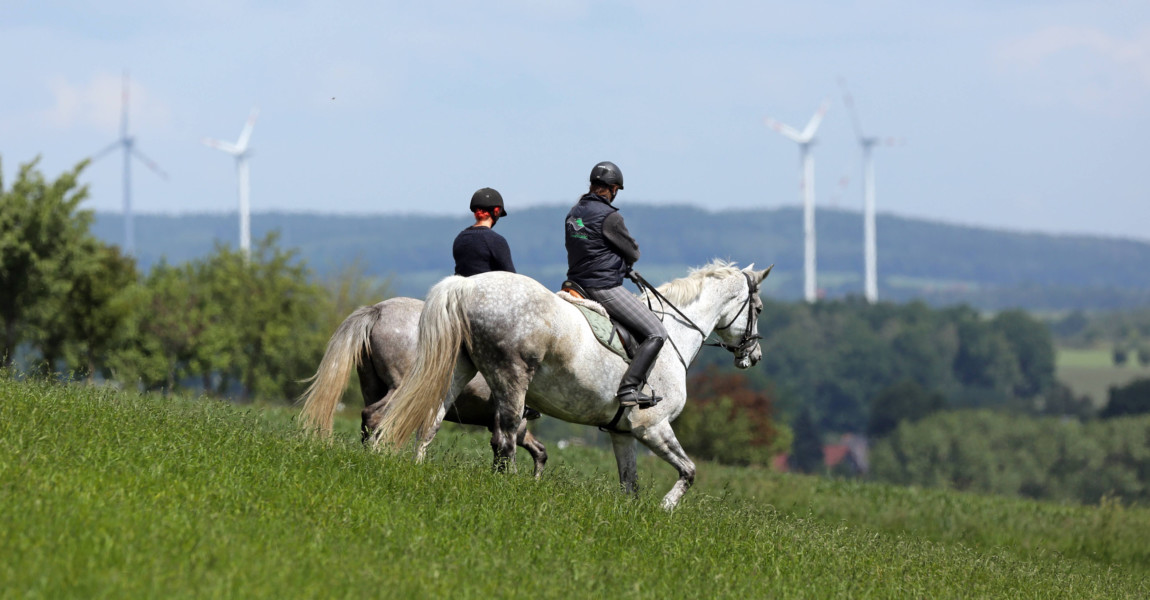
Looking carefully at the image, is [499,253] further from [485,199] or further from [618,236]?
[618,236]

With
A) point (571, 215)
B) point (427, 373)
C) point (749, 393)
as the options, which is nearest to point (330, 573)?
point (427, 373)

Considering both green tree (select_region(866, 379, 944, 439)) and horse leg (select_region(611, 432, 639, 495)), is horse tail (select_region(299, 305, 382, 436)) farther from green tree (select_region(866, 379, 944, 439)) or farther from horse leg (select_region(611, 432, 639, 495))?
green tree (select_region(866, 379, 944, 439))

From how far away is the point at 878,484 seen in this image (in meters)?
26.2

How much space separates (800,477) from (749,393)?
52966 millimetres

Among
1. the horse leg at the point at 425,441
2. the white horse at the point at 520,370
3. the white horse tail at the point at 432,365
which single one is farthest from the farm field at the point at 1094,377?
the white horse tail at the point at 432,365

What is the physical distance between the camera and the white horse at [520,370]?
9672 mm

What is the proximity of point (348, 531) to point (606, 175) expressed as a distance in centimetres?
467

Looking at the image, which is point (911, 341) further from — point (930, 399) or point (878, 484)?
point (878, 484)

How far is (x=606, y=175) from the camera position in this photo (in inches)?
424


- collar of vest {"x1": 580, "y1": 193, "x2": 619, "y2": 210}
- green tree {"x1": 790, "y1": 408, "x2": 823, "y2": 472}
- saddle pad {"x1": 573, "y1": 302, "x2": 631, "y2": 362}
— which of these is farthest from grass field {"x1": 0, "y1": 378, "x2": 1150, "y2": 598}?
green tree {"x1": 790, "y1": 408, "x2": 823, "y2": 472}

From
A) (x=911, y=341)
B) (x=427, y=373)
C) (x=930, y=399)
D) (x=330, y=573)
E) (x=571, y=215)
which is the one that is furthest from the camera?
(x=911, y=341)

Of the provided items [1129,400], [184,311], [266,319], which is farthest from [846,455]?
[184,311]

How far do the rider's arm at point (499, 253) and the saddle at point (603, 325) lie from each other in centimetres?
84

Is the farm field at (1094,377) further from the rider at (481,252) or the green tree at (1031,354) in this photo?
the rider at (481,252)
